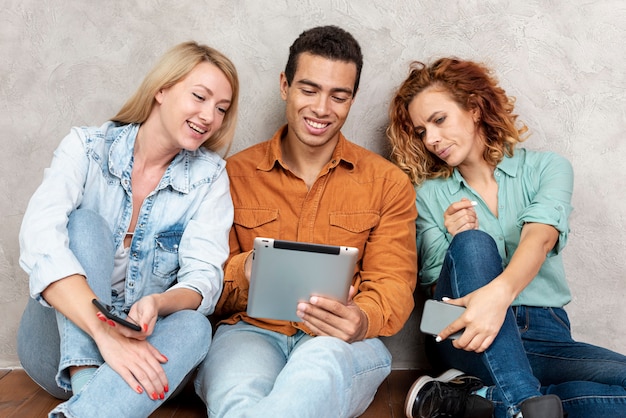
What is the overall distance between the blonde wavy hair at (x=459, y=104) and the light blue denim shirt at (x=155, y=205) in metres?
0.62

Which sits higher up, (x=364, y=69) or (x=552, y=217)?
(x=364, y=69)

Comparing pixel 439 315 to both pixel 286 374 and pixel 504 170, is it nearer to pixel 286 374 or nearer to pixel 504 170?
pixel 286 374

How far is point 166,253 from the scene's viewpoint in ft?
6.41

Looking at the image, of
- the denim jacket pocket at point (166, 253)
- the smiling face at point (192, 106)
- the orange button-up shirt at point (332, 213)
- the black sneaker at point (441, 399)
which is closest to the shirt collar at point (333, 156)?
the orange button-up shirt at point (332, 213)

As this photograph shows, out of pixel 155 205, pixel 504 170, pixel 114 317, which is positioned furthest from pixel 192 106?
pixel 504 170

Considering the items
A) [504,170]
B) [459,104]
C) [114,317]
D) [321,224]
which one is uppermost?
[459,104]

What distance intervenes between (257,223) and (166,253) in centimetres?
30

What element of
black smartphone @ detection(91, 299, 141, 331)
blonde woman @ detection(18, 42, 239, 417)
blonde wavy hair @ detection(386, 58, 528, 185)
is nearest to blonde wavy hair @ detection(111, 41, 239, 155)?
blonde woman @ detection(18, 42, 239, 417)

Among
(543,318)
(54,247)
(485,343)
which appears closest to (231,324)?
(54,247)

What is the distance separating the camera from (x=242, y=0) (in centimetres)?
231

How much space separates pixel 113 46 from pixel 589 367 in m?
1.80

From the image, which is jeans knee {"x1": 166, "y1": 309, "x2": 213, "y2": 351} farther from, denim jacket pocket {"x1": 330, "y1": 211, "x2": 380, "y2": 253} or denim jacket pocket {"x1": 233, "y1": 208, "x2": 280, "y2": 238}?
denim jacket pocket {"x1": 330, "y1": 211, "x2": 380, "y2": 253}

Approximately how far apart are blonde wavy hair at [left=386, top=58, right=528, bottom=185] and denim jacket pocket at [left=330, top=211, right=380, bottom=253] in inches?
9.8

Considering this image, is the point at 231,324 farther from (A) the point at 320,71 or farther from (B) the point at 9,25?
(B) the point at 9,25
